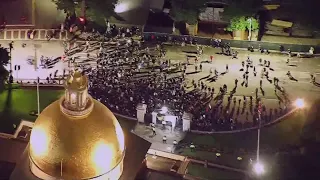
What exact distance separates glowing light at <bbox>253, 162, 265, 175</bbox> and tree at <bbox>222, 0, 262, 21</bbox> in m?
18.9

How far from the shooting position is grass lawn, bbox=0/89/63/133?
194ft

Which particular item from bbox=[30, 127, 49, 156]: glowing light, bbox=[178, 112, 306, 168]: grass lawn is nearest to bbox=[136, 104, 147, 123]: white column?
bbox=[178, 112, 306, 168]: grass lawn

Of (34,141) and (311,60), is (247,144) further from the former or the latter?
(34,141)

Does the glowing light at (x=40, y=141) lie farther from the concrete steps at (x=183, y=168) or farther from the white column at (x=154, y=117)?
the white column at (x=154, y=117)

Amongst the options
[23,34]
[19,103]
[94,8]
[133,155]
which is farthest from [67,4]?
[133,155]

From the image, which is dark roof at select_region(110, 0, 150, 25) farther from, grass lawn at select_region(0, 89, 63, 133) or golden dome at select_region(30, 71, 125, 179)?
golden dome at select_region(30, 71, 125, 179)

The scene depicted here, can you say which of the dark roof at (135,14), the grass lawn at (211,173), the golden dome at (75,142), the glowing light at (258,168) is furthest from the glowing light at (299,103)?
the golden dome at (75,142)

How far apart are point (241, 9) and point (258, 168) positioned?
2011 centimetres

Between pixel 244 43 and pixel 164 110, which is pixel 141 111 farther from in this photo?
pixel 244 43

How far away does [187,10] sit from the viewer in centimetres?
6981

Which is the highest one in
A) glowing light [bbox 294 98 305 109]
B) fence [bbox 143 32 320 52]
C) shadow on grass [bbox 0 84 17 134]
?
fence [bbox 143 32 320 52]

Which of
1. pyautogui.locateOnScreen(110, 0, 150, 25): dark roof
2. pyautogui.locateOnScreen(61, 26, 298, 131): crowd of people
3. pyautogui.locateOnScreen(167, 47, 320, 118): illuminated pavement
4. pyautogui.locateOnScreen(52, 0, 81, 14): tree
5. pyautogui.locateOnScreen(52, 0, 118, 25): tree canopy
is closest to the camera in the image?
pyautogui.locateOnScreen(61, 26, 298, 131): crowd of people

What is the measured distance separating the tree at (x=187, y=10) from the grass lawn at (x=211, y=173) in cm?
2173

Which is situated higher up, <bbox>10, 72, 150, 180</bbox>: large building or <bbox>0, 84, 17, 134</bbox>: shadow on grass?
<bbox>10, 72, 150, 180</bbox>: large building
